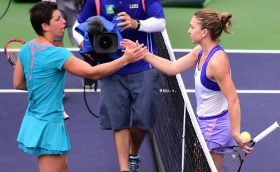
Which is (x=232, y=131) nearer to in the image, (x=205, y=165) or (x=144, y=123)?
(x=205, y=165)

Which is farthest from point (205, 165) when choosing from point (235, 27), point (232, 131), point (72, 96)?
point (235, 27)

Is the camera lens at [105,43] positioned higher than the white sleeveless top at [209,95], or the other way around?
the camera lens at [105,43]

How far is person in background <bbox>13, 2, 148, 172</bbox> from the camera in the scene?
514 centimetres

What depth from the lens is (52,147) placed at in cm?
524

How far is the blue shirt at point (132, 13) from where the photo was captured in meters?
5.90

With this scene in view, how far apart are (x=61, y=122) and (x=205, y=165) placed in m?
1.22

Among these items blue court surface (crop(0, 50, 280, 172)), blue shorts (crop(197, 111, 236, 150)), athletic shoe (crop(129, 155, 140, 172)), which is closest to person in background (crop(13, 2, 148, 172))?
blue shorts (crop(197, 111, 236, 150))

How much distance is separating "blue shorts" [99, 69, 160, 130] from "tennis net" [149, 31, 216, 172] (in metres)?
0.23

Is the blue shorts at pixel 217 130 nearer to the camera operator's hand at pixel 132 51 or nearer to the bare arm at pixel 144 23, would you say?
the camera operator's hand at pixel 132 51

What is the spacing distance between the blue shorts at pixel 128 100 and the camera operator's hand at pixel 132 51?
56 cm

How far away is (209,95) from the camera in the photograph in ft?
17.4

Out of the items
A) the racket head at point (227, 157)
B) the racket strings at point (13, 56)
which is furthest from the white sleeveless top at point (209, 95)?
Result: the racket strings at point (13, 56)

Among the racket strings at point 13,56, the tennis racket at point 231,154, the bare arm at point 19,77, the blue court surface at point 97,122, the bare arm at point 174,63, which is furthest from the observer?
the racket strings at point 13,56

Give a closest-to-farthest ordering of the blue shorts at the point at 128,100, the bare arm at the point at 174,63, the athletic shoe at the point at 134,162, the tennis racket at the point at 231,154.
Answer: the tennis racket at the point at 231,154 < the bare arm at the point at 174,63 < the blue shorts at the point at 128,100 < the athletic shoe at the point at 134,162
